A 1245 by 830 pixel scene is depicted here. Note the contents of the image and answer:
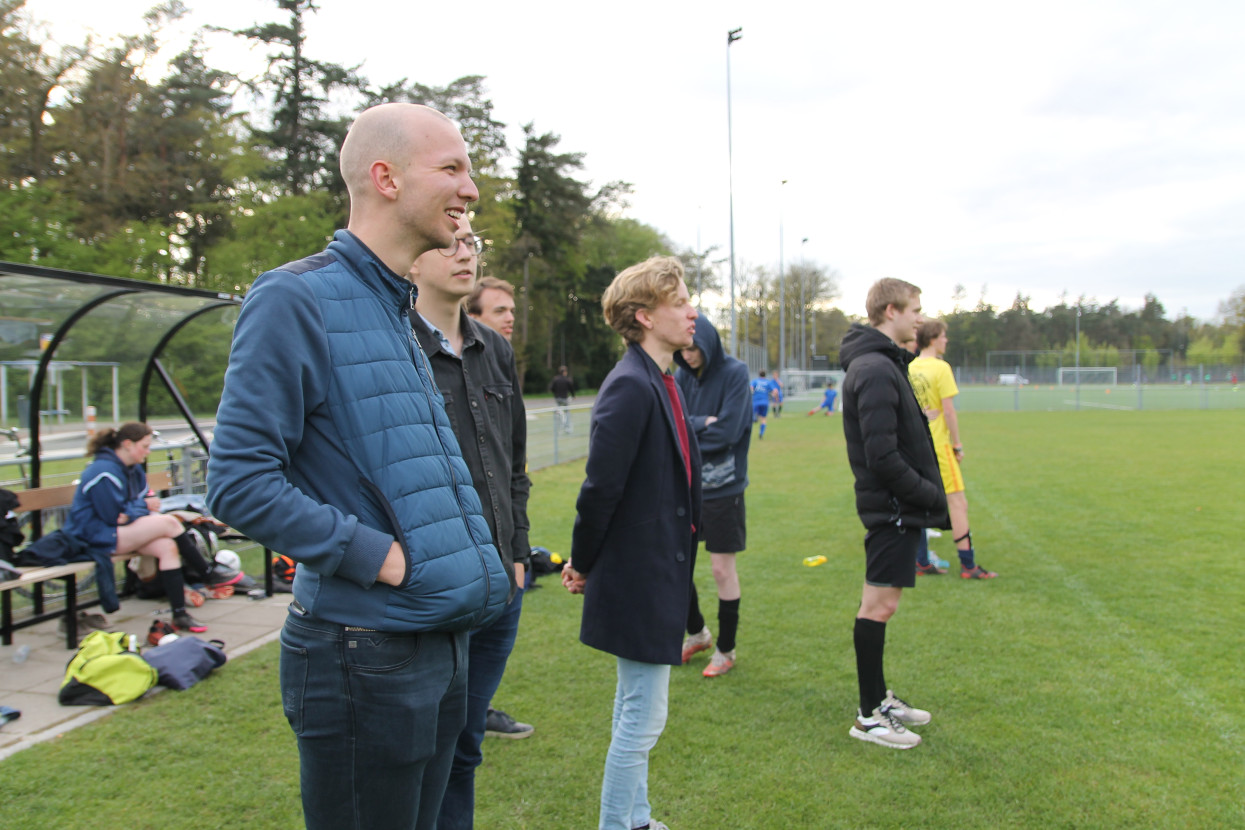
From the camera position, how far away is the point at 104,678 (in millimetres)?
4352

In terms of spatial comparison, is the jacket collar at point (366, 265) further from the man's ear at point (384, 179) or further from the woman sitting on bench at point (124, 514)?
the woman sitting on bench at point (124, 514)

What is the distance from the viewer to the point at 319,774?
1533 mm

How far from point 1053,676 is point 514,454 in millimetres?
3466

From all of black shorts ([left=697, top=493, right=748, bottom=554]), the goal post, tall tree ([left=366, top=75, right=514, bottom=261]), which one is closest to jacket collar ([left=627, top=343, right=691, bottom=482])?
black shorts ([left=697, top=493, right=748, bottom=554])

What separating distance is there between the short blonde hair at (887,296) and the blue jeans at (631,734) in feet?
6.91

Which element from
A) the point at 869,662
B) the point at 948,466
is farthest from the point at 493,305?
the point at 948,466

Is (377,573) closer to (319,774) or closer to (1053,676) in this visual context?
(319,774)

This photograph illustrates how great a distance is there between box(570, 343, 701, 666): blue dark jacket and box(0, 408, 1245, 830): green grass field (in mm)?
1018

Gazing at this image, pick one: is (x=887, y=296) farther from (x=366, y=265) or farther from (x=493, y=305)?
(x=366, y=265)

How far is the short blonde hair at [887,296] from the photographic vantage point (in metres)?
3.83

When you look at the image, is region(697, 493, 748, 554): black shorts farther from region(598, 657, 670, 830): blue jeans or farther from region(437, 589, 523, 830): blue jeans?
region(437, 589, 523, 830): blue jeans


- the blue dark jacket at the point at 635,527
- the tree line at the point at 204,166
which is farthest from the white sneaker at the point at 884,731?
the tree line at the point at 204,166

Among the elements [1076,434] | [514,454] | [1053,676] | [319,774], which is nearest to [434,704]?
[319,774]

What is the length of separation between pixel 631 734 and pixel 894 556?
5.12 feet
